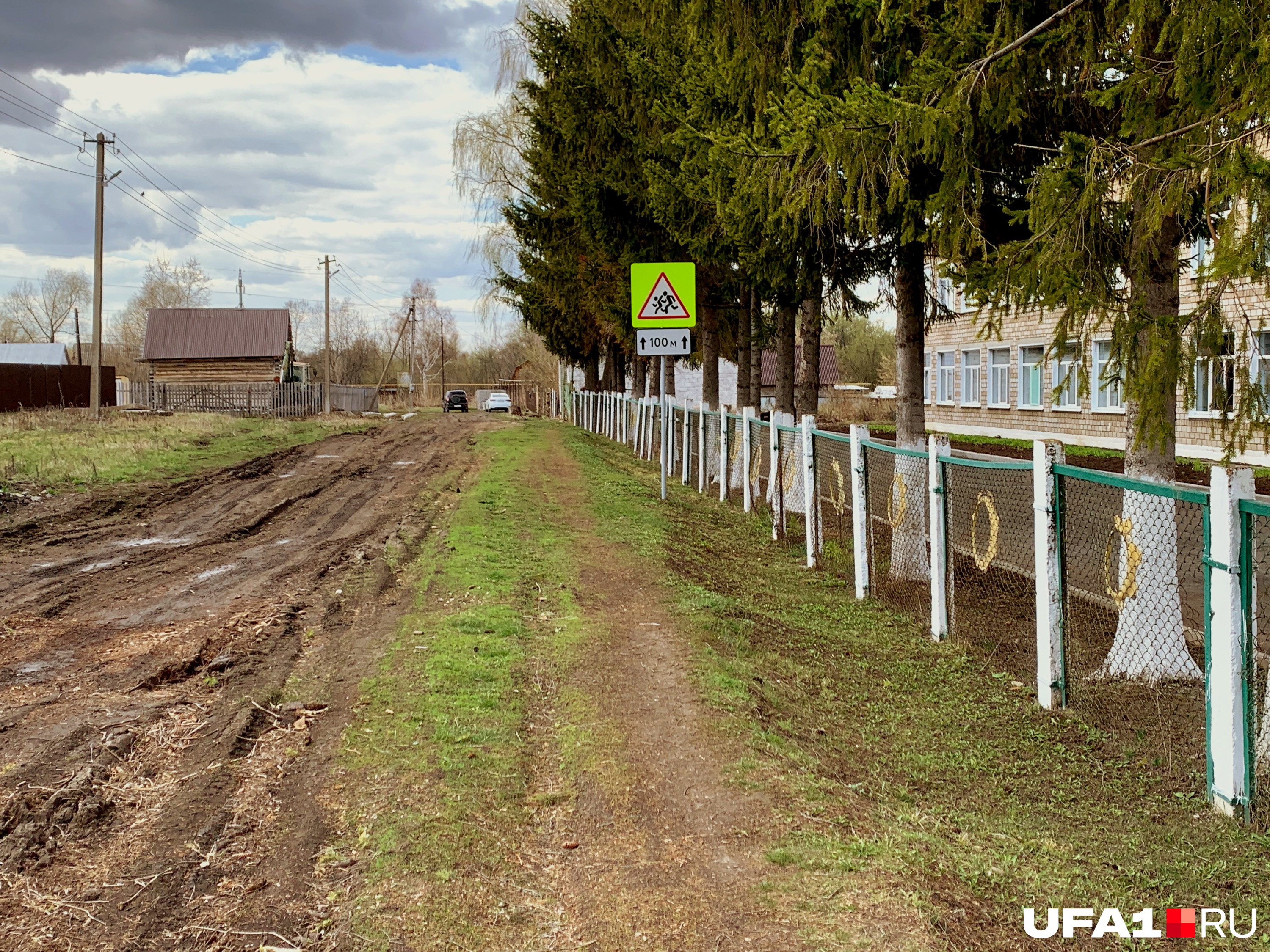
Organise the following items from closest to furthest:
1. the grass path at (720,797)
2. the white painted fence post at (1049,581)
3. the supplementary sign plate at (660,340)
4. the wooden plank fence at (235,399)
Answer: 1. the grass path at (720,797)
2. the white painted fence post at (1049,581)
3. the supplementary sign plate at (660,340)
4. the wooden plank fence at (235,399)

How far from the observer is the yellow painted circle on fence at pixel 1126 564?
5.89 meters

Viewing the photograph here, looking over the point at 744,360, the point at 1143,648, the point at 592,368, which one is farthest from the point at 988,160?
the point at 592,368

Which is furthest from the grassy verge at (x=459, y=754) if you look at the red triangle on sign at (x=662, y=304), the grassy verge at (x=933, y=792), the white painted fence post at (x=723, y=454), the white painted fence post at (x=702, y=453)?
the white painted fence post at (x=702, y=453)

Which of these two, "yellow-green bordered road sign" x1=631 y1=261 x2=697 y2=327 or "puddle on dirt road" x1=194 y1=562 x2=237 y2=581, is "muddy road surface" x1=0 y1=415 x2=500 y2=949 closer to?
"puddle on dirt road" x1=194 y1=562 x2=237 y2=581

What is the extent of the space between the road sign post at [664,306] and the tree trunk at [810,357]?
1.59 metres

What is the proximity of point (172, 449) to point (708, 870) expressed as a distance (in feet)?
74.2

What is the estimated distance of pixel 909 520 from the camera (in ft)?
31.8

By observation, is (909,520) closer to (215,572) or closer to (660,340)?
(660,340)

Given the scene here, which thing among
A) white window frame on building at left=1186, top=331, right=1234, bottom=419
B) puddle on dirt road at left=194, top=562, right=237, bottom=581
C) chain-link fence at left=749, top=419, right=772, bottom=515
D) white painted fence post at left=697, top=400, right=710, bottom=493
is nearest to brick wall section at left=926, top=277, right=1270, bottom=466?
white painted fence post at left=697, top=400, right=710, bottom=493

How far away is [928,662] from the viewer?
742 cm

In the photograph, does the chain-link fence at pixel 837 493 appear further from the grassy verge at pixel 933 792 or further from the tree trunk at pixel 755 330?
the tree trunk at pixel 755 330

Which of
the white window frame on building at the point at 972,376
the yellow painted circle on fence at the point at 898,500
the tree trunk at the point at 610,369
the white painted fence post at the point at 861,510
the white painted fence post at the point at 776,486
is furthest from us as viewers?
the white window frame on building at the point at 972,376

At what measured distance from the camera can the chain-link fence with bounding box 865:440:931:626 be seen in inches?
355

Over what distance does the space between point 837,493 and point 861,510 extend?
1186 mm
